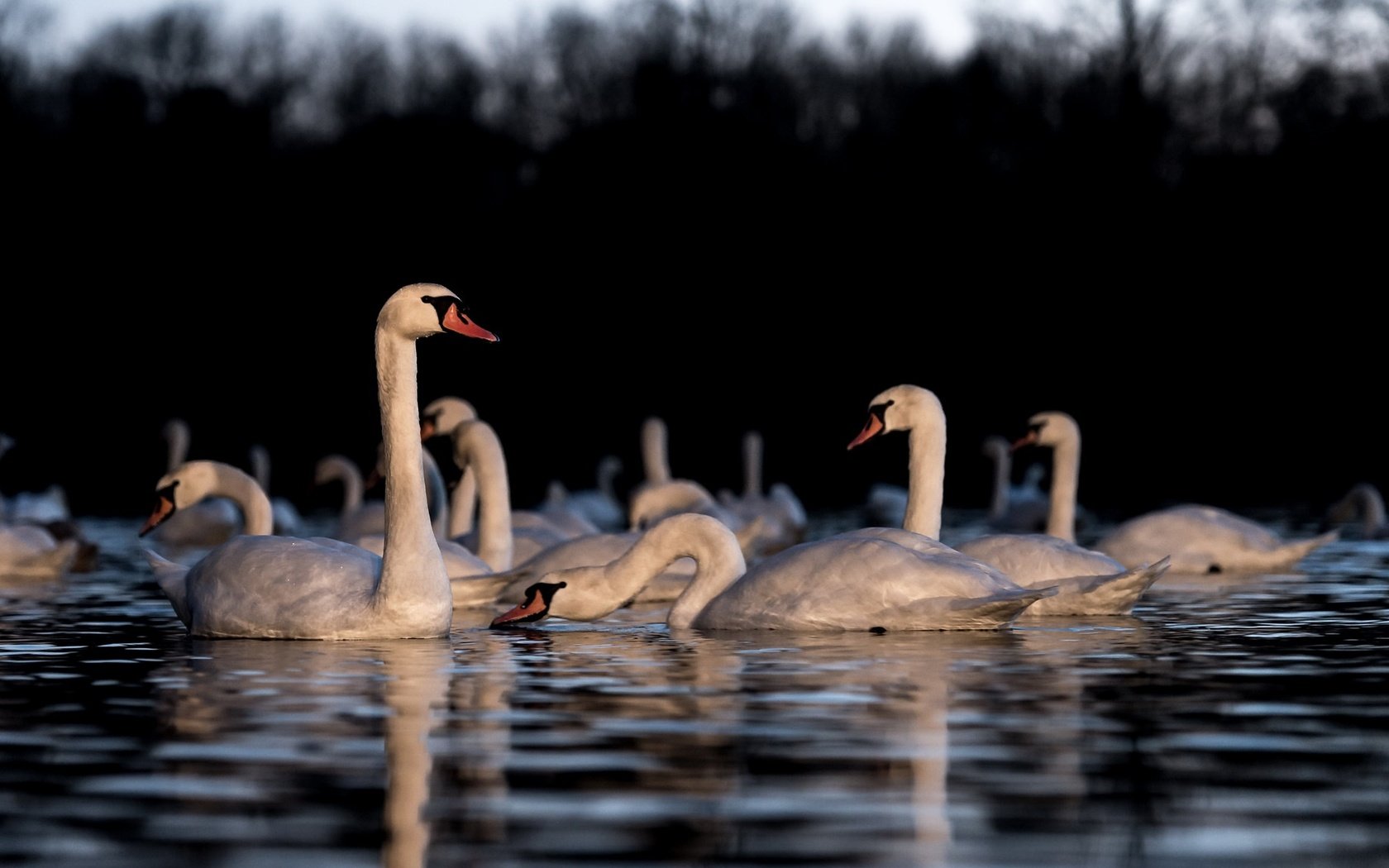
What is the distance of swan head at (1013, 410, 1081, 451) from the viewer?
17.9m

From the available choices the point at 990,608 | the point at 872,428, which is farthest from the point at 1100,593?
the point at 872,428

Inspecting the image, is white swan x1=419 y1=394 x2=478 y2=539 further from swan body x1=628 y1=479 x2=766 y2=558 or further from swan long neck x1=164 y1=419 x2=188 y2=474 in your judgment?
swan long neck x1=164 y1=419 x2=188 y2=474

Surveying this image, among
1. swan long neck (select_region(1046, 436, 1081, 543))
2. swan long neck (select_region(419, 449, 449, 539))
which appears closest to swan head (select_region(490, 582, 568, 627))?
swan long neck (select_region(419, 449, 449, 539))

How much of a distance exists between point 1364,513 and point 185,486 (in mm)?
12974

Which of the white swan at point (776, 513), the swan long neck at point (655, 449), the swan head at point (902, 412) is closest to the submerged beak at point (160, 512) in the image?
the swan head at point (902, 412)

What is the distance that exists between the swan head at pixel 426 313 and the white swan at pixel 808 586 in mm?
1420

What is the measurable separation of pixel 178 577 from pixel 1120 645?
15.7ft

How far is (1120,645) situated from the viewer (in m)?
11.1

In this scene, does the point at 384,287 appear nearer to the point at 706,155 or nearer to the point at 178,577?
the point at 706,155

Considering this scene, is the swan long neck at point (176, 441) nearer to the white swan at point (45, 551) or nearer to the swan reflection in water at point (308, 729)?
the white swan at point (45, 551)

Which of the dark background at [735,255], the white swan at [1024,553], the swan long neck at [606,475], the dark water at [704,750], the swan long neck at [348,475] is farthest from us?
the dark background at [735,255]

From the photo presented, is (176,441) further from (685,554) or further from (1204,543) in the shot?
(685,554)

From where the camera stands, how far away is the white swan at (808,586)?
1153cm

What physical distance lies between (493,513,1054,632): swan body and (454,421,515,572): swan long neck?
3.00 meters
